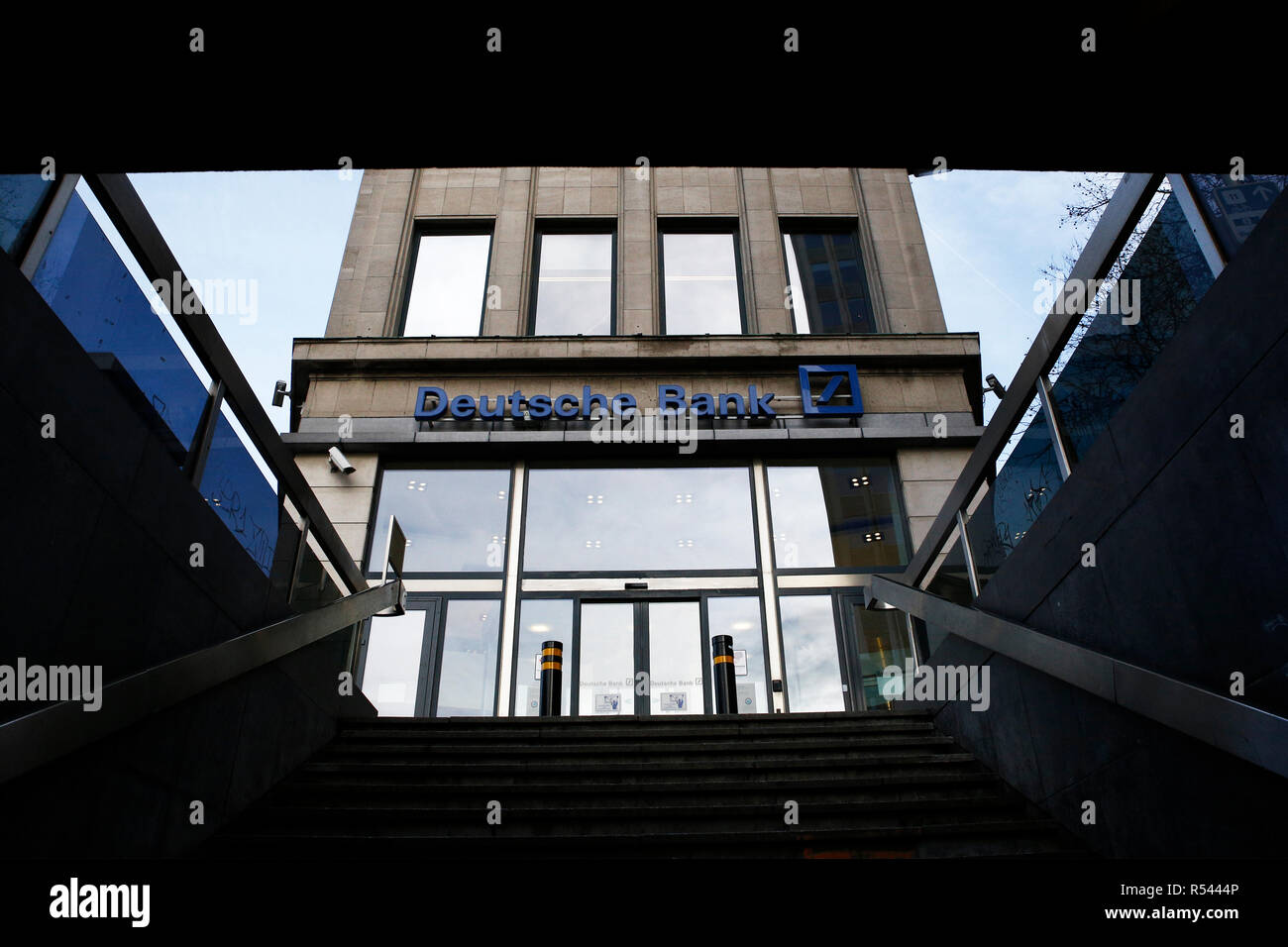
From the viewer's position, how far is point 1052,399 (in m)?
5.08

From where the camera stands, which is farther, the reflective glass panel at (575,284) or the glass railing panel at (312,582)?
the reflective glass panel at (575,284)

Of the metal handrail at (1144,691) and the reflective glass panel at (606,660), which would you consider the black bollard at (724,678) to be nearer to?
the reflective glass panel at (606,660)

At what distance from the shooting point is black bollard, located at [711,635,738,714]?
9930mm

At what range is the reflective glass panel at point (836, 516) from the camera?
12.5 meters

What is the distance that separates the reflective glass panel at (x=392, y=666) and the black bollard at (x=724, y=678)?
409cm

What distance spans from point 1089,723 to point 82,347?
5.04 m

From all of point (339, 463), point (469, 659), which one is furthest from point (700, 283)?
point (469, 659)

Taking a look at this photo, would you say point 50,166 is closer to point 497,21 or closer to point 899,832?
point 497,21

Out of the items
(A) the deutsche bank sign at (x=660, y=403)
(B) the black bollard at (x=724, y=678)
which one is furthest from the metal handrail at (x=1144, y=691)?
(A) the deutsche bank sign at (x=660, y=403)

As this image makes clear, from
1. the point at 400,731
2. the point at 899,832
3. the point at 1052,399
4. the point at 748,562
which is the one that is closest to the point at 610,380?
the point at 748,562

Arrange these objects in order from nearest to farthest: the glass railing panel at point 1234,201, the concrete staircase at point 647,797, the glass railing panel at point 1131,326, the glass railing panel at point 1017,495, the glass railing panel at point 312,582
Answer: the glass railing panel at point 1234,201 → the glass railing panel at point 1131,326 → the concrete staircase at point 647,797 → the glass railing panel at point 1017,495 → the glass railing panel at point 312,582

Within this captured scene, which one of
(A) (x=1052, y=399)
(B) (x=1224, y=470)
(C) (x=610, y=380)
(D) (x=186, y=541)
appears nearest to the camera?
(B) (x=1224, y=470)

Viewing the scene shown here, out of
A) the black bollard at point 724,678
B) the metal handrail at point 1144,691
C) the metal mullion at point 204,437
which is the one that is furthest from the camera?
the black bollard at point 724,678

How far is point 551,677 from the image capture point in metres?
9.96
